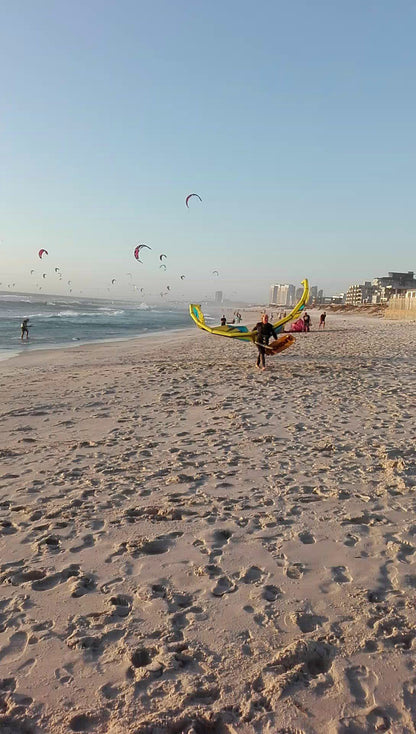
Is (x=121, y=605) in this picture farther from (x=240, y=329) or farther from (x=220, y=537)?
(x=240, y=329)

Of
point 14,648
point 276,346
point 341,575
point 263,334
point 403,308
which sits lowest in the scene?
point 14,648

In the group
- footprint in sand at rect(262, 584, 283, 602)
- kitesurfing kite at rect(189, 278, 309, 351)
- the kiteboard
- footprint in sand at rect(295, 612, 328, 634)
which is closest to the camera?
footprint in sand at rect(295, 612, 328, 634)

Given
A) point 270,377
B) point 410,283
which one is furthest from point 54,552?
point 410,283

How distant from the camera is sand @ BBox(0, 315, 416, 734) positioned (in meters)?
2.14

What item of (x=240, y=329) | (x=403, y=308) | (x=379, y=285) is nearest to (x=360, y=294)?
(x=379, y=285)

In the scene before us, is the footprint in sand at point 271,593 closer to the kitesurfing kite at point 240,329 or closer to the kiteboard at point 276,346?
the kiteboard at point 276,346

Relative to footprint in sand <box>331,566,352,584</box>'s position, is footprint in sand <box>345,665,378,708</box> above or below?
below

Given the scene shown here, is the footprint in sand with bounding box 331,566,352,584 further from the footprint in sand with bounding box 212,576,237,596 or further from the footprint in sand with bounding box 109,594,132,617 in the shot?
the footprint in sand with bounding box 109,594,132,617

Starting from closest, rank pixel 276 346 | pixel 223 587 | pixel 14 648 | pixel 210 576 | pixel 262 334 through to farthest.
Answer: pixel 14 648, pixel 223 587, pixel 210 576, pixel 262 334, pixel 276 346

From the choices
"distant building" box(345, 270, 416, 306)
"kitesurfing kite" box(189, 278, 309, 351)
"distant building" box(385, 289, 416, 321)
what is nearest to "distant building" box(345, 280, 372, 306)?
"distant building" box(345, 270, 416, 306)

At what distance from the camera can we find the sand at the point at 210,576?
2141mm

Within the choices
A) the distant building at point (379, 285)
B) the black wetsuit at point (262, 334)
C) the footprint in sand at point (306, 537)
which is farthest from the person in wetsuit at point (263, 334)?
the distant building at point (379, 285)

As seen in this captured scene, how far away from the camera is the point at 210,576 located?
122 inches

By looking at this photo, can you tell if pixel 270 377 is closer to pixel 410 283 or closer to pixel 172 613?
pixel 172 613
